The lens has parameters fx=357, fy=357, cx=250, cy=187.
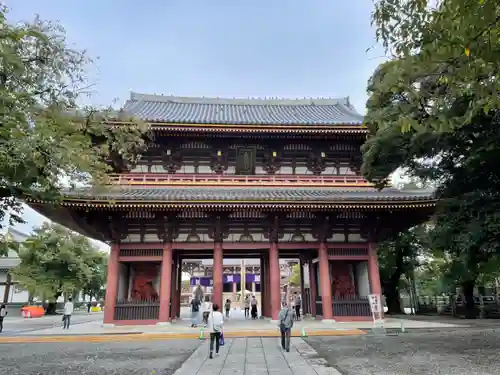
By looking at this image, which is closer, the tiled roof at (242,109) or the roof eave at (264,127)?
the roof eave at (264,127)

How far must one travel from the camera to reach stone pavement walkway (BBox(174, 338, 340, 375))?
7.36 metres

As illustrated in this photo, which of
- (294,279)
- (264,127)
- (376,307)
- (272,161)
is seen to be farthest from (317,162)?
(294,279)

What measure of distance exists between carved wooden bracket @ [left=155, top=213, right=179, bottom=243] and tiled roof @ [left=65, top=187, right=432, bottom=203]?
1.24 meters

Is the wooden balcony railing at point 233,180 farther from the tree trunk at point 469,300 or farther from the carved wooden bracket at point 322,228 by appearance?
the tree trunk at point 469,300

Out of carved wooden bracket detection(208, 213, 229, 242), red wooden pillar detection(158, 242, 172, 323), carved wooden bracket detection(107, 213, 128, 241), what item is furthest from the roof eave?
red wooden pillar detection(158, 242, 172, 323)

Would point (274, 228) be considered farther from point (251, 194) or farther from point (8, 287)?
point (8, 287)

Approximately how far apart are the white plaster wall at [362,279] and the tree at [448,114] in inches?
283

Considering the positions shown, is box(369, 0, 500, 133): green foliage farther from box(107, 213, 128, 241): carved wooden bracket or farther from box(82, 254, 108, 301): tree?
box(82, 254, 108, 301): tree

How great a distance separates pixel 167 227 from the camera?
17031mm

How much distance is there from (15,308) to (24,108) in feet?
131

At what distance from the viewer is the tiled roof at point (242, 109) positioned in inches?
914

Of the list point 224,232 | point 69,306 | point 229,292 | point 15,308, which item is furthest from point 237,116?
point 15,308

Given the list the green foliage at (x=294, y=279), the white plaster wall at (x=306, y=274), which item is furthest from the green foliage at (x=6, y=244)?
the green foliage at (x=294, y=279)

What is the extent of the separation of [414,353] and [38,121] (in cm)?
1014
